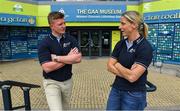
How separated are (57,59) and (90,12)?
45.9 ft

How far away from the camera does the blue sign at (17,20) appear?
14530 millimetres

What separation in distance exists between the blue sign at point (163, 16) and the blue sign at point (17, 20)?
7.02m

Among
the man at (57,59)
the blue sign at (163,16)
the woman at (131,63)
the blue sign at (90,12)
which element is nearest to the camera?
the woman at (131,63)

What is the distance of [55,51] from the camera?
11.0 ft

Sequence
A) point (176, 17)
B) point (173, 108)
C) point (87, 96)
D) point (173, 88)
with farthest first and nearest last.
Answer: point (176, 17) → point (173, 88) → point (87, 96) → point (173, 108)

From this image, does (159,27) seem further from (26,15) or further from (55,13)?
(55,13)

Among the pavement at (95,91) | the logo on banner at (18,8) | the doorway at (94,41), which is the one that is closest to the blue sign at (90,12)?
the doorway at (94,41)

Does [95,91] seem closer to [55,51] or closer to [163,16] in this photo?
[55,51]

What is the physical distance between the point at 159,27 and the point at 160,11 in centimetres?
88

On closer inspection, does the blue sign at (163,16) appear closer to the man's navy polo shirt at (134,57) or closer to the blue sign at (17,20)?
the blue sign at (17,20)

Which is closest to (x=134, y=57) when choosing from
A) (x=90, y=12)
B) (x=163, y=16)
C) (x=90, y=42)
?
(x=163, y=16)

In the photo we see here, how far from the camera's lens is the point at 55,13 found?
3.25 metres

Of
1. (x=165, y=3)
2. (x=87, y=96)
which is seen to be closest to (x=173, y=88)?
(x=87, y=96)

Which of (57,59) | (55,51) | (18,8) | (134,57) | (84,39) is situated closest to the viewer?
(134,57)
